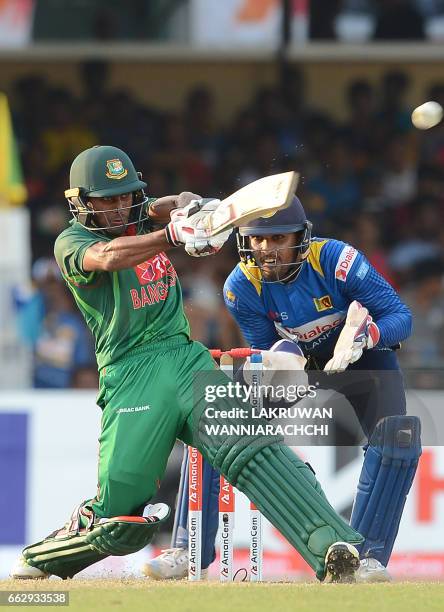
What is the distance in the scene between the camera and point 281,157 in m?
12.8

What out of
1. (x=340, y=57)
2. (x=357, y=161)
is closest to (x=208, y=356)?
(x=357, y=161)

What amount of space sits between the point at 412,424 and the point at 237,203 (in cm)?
145

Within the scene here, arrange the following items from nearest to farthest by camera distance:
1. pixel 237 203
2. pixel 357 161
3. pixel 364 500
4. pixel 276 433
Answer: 1. pixel 237 203
2. pixel 276 433
3. pixel 364 500
4. pixel 357 161

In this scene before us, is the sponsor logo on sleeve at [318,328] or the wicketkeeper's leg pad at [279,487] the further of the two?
the sponsor logo on sleeve at [318,328]

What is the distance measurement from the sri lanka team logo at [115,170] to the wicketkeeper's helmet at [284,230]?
0.58 meters

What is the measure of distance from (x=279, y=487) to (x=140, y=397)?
0.72m

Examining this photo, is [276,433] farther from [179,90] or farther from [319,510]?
[179,90]

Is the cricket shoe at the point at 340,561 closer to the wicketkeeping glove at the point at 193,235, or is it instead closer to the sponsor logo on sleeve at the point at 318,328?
the sponsor logo on sleeve at the point at 318,328

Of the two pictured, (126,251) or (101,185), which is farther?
(101,185)

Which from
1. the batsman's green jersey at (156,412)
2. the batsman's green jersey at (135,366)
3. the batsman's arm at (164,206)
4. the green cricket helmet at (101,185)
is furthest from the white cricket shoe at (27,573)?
the batsman's arm at (164,206)

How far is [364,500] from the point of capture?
20.7ft

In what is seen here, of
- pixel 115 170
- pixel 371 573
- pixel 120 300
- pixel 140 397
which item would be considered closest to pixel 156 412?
pixel 140 397

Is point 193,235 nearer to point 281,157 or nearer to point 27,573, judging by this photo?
point 27,573

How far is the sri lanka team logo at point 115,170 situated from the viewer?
19.9 feet
